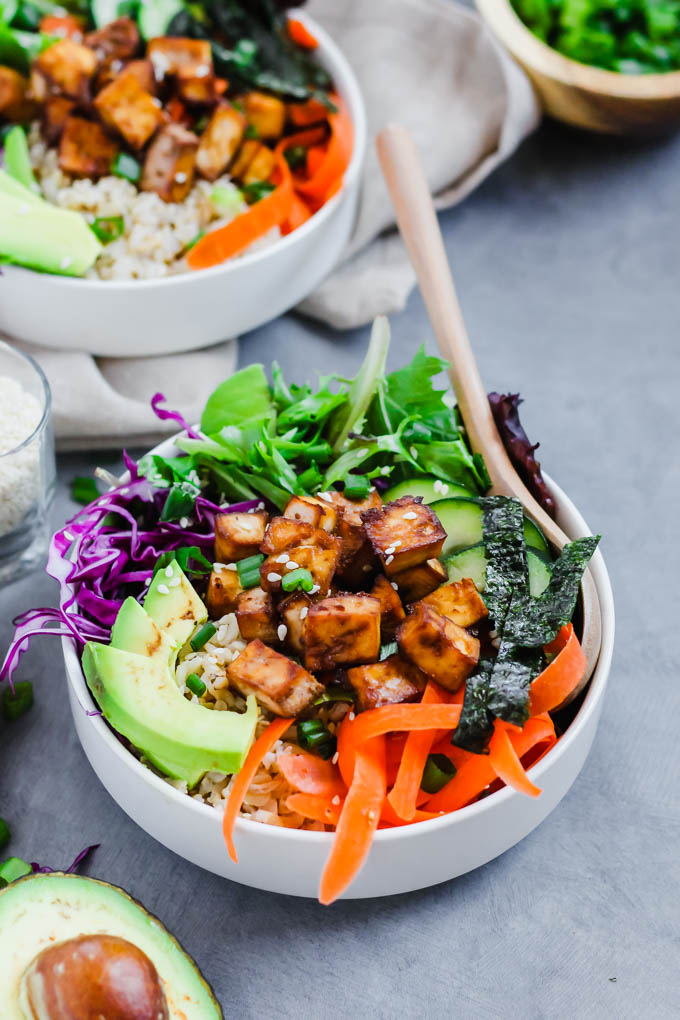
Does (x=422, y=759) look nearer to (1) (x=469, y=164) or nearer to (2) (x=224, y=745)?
(2) (x=224, y=745)

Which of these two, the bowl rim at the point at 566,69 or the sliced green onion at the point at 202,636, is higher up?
the bowl rim at the point at 566,69

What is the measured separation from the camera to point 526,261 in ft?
9.16

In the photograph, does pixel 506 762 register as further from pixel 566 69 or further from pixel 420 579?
pixel 566 69

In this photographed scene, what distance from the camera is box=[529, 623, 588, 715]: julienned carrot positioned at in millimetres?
1591

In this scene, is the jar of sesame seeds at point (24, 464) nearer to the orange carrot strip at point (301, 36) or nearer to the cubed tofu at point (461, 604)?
the cubed tofu at point (461, 604)

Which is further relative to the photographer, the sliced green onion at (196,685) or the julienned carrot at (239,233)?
the julienned carrot at (239,233)

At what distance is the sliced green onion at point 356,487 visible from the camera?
1.85 m

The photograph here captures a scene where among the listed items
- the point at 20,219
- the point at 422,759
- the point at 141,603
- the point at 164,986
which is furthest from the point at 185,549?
the point at 20,219

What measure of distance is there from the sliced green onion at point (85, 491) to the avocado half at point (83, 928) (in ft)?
→ 3.10

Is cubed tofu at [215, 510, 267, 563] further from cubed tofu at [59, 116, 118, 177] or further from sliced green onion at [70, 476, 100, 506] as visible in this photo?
cubed tofu at [59, 116, 118, 177]

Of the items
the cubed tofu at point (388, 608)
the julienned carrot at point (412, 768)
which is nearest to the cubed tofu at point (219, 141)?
the cubed tofu at point (388, 608)

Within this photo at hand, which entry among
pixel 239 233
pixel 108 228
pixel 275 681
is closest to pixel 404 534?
pixel 275 681

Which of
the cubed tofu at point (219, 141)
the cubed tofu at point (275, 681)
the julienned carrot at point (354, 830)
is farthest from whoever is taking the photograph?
the cubed tofu at point (219, 141)

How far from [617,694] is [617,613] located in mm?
196
